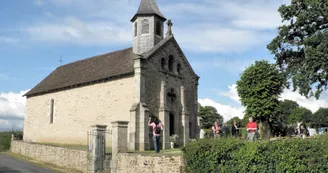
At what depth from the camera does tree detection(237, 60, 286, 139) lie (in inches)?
1145

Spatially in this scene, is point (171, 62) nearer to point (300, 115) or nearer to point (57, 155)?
point (57, 155)

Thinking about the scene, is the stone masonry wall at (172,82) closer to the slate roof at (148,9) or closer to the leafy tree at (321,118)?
the slate roof at (148,9)

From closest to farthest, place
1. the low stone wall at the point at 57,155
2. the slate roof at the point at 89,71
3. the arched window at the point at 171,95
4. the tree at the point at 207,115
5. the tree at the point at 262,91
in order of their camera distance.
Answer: the low stone wall at the point at 57,155 → the slate roof at the point at 89,71 → the arched window at the point at 171,95 → the tree at the point at 262,91 → the tree at the point at 207,115

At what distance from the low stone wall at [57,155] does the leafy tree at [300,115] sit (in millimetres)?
70648

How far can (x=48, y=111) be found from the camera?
32.1 m

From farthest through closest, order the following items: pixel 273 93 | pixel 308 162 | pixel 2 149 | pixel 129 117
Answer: pixel 2 149, pixel 273 93, pixel 129 117, pixel 308 162

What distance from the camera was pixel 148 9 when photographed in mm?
27938

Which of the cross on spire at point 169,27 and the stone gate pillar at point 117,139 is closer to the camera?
the stone gate pillar at point 117,139

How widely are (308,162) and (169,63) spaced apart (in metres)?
19.0

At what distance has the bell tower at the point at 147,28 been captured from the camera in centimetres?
2725

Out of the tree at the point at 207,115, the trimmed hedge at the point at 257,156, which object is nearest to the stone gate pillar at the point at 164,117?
the trimmed hedge at the point at 257,156

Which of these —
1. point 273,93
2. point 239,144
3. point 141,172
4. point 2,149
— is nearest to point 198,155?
point 239,144

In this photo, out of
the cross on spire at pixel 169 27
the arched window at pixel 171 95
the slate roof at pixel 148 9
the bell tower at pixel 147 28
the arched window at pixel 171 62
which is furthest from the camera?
the cross on spire at pixel 169 27

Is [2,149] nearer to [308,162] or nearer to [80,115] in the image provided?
[80,115]
